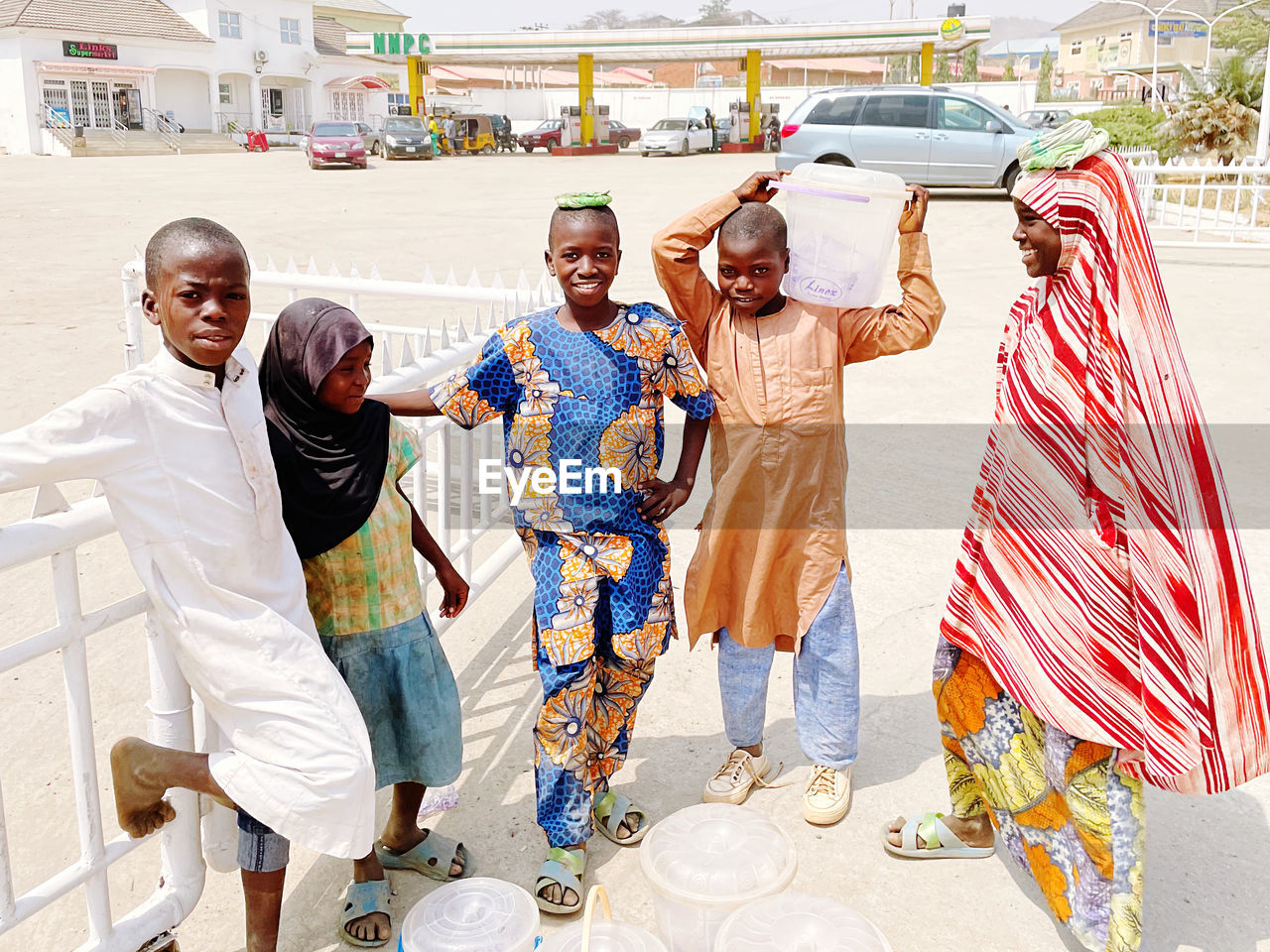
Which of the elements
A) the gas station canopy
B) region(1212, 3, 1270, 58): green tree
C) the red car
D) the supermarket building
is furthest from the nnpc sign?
region(1212, 3, 1270, 58): green tree

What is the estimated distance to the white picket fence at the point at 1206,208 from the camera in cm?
1257

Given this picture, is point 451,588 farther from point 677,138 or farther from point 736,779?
point 677,138

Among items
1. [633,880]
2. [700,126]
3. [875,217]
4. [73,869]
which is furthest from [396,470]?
[700,126]

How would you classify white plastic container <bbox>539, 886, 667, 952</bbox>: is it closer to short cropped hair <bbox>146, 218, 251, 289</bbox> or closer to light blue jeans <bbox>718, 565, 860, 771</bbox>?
light blue jeans <bbox>718, 565, 860, 771</bbox>

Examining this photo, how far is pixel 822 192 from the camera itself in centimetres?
250

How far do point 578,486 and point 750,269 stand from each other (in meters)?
0.68

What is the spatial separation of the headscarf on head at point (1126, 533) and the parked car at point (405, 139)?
94.5 feet

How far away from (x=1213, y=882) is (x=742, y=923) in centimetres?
141

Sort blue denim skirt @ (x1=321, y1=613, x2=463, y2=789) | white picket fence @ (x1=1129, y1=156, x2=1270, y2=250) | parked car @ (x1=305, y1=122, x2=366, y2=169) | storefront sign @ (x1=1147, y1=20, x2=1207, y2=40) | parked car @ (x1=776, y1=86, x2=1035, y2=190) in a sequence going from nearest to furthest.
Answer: blue denim skirt @ (x1=321, y1=613, x2=463, y2=789) < white picket fence @ (x1=1129, y1=156, x2=1270, y2=250) < parked car @ (x1=776, y1=86, x2=1035, y2=190) < parked car @ (x1=305, y1=122, x2=366, y2=169) < storefront sign @ (x1=1147, y1=20, x2=1207, y2=40)

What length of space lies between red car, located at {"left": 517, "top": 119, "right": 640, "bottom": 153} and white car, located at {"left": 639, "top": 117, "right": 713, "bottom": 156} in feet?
8.99

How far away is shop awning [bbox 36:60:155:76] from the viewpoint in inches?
1344

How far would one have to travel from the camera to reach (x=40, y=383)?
659 centimetres

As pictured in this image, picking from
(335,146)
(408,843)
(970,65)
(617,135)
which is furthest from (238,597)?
(970,65)

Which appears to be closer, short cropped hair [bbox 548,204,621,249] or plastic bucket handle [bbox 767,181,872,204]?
short cropped hair [bbox 548,204,621,249]
